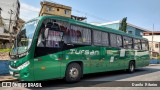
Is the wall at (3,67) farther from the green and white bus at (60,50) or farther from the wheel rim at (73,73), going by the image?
the wheel rim at (73,73)

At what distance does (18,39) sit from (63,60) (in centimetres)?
228

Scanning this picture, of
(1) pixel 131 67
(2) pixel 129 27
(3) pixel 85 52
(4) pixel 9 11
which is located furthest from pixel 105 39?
(4) pixel 9 11

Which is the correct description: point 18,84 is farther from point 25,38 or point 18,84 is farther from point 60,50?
point 60,50

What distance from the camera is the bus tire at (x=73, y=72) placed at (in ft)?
32.7

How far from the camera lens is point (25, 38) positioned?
9.00 meters

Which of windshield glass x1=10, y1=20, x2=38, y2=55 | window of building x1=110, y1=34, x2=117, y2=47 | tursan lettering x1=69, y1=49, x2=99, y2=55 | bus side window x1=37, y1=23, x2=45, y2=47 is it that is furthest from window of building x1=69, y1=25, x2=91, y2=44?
window of building x1=110, y1=34, x2=117, y2=47

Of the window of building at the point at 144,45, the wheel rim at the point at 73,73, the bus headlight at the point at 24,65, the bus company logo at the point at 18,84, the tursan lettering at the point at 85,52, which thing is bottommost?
→ the bus company logo at the point at 18,84

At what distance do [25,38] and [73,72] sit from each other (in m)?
2.88

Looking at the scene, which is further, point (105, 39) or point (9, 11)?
point (9, 11)

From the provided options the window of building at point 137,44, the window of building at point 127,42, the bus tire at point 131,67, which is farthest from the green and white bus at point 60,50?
the window of building at point 137,44

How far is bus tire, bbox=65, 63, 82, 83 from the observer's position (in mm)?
9953

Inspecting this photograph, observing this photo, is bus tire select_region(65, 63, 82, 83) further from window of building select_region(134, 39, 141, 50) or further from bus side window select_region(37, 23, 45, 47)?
window of building select_region(134, 39, 141, 50)

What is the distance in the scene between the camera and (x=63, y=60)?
31.6 feet

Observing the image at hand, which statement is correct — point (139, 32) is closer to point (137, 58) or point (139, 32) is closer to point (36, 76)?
point (137, 58)
